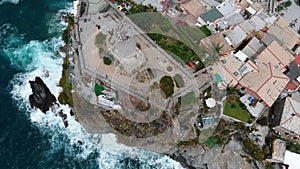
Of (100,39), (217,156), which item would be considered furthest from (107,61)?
(217,156)

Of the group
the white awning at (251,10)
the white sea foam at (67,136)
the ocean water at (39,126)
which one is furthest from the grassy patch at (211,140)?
the white awning at (251,10)

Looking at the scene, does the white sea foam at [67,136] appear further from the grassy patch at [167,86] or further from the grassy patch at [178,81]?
the grassy patch at [178,81]

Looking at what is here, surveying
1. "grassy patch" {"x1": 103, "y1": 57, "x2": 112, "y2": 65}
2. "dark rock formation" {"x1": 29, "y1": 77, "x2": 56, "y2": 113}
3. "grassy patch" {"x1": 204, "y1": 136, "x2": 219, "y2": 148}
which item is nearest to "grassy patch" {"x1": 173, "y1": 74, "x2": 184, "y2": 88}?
"grassy patch" {"x1": 204, "y1": 136, "x2": 219, "y2": 148}

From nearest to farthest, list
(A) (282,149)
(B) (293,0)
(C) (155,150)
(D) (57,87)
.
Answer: (A) (282,149) < (C) (155,150) < (D) (57,87) < (B) (293,0)

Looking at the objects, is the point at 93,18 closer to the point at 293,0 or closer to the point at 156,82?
the point at 156,82

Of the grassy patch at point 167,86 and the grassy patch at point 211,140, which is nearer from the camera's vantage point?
the grassy patch at point 167,86

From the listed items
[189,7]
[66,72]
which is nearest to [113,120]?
[66,72]
